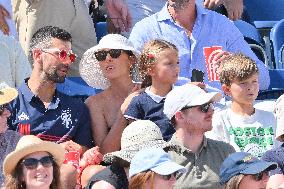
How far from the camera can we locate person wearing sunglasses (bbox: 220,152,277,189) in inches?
209

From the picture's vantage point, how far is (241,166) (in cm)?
532

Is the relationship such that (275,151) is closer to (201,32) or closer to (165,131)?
(165,131)

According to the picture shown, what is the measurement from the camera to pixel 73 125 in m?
6.45

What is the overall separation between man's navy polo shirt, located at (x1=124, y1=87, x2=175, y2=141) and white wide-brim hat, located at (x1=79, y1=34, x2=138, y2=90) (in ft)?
1.66

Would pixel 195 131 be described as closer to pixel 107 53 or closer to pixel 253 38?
pixel 107 53

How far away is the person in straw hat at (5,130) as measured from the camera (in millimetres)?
5883

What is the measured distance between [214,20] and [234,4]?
102 centimetres

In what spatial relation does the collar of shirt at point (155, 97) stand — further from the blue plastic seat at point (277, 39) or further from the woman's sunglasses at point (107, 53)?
the blue plastic seat at point (277, 39)

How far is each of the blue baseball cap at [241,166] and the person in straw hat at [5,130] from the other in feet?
4.78

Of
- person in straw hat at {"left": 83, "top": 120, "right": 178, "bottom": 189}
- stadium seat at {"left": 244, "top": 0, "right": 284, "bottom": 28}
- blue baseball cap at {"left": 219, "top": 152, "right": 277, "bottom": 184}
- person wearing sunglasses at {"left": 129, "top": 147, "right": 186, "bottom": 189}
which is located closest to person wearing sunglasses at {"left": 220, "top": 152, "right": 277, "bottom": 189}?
blue baseball cap at {"left": 219, "top": 152, "right": 277, "bottom": 184}

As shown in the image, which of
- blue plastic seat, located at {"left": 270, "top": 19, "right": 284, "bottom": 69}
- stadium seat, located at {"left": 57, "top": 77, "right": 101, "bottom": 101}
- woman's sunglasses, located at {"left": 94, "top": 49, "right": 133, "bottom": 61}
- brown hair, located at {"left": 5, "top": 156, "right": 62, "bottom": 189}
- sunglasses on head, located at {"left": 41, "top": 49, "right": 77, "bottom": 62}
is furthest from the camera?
blue plastic seat, located at {"left": 270, "top": 19, "right": 284, "bottom": 69}

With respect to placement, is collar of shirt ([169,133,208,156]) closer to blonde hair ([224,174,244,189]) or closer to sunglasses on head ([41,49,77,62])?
blonde hair ([224,174,244,189])

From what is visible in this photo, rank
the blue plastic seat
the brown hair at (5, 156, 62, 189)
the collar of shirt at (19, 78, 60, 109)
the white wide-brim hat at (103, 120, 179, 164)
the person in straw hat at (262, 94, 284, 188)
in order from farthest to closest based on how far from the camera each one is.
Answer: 1. the blue plastic seat
2. the collar of shirt at (19, 78, 60, 109)
3. the person in straw hat at (262, 94, 284, 188)
4. the white wide-brim hat at (103, 120, 179, 164)
5. the brown hair at (5, 156, 62, 189)

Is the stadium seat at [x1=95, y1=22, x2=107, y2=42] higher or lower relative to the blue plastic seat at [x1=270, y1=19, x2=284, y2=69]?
higher
